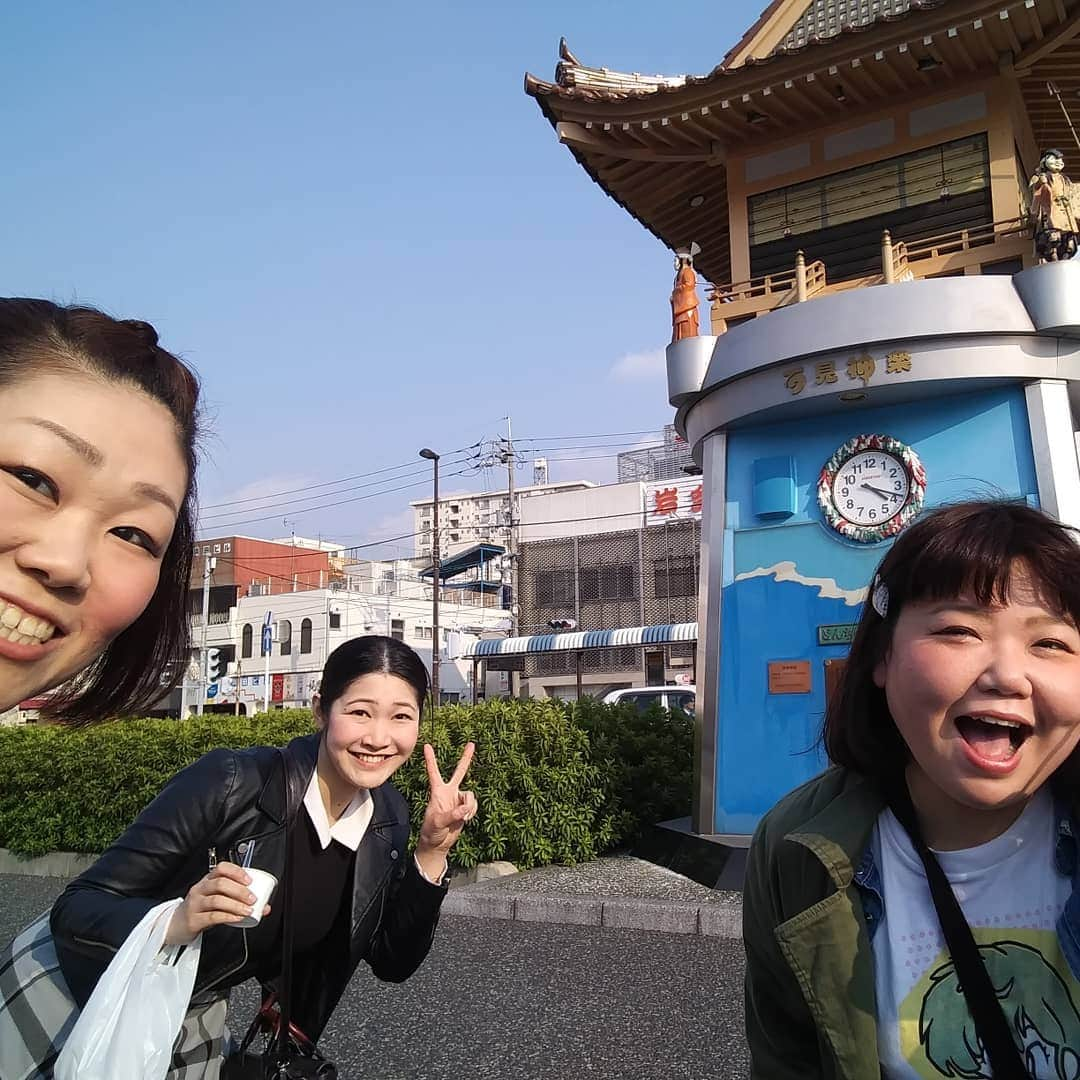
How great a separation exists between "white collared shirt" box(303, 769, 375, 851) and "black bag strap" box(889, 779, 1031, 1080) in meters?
1.63

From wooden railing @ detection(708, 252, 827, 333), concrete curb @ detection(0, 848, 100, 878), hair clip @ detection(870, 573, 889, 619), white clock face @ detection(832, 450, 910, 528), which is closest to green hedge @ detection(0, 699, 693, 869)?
concrete curb @ detection(0, 848, 100, 878)

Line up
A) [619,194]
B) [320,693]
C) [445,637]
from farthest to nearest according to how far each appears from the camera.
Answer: [445,637], [619,194], [320,693]

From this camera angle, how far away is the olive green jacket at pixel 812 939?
150cm

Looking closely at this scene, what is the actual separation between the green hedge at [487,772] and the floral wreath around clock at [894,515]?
2841 mm

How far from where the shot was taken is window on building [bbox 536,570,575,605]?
3678cm

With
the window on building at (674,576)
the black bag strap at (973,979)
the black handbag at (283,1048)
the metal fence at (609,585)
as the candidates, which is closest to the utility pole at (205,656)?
the metal fence at (609,585)

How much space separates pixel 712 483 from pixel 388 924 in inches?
246

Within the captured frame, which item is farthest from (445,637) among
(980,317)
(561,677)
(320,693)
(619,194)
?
(320,693)

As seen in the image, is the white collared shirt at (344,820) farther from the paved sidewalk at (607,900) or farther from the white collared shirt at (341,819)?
the paved sidewalk at (607,900)

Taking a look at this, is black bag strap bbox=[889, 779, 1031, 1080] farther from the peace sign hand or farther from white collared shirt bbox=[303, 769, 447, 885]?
white collared shirt bbox=[303, 769, 447, 885]

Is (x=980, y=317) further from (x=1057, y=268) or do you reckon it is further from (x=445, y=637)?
(x=445, y=637)

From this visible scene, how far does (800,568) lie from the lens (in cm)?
796

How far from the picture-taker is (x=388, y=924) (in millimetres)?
2756

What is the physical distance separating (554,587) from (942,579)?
35520mm
